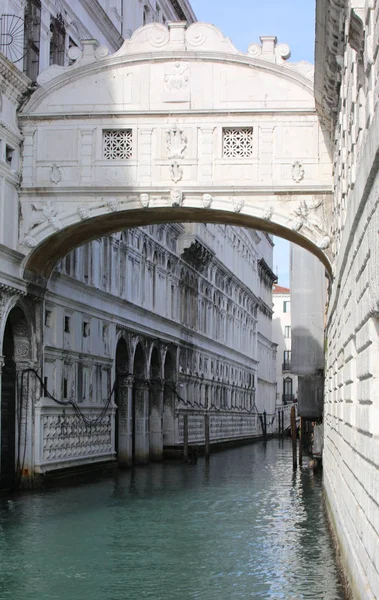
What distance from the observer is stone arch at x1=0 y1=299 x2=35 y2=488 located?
2061 centimetres

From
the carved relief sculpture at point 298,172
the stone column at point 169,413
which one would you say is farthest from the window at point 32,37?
the stone column at point 169,413

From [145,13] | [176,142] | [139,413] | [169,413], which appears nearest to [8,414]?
[176,142]

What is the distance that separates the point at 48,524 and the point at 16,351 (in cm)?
627

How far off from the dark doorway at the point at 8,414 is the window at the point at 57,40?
21.3ft

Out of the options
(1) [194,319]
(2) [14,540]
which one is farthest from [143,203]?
(1) [194,319]

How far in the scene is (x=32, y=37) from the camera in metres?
21.9

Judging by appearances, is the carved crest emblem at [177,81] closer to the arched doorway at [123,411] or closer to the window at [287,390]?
the arched doorway at [123,411]

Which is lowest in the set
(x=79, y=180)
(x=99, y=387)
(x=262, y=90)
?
(x=99, y=387)

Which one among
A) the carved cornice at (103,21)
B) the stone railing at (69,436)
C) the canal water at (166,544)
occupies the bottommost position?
the canal water at (166,544)

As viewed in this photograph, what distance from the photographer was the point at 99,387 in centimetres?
2678

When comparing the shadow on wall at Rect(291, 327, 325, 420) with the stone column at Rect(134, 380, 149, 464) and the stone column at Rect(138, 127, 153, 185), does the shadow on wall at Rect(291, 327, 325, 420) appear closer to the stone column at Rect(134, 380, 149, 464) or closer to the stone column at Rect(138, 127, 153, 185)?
the stone column at Rect(134, 380, 149, 464)

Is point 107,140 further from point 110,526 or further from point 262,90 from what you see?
point 110,526

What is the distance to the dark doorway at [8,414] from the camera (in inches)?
808

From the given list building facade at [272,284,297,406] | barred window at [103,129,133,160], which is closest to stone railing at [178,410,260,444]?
barred window at [103,129,133,160]
